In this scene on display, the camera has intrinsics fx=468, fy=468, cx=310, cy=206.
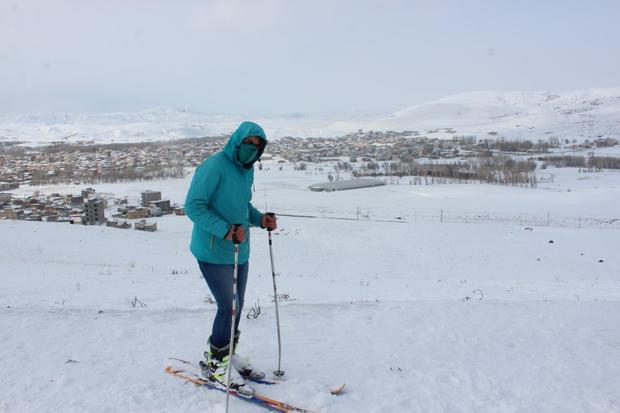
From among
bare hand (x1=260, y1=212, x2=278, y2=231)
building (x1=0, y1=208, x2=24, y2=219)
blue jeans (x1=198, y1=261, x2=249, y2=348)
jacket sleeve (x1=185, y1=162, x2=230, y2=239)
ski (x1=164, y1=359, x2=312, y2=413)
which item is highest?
jacket sleeve (x1=185, y1=162, x2=230, y2=239)

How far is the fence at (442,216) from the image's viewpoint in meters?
37.0

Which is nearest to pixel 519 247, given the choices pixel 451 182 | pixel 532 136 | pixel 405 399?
pixel 405 399

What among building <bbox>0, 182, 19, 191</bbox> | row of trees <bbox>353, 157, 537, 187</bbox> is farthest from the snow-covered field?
building <bbox>0, 182, 19, 191</bbox>

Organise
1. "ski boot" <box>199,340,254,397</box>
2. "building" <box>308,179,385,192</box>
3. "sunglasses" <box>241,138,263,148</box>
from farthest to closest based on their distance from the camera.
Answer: "building" <box>308,179,385,192</box> → "ski boot" <box>199,340,254,397</box> → "sunglasses" <box>241,138,263,148</box>

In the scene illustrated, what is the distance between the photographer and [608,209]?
44.1 meters

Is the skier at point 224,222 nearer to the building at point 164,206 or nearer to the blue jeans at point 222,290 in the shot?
the blue jeans at point 222,290

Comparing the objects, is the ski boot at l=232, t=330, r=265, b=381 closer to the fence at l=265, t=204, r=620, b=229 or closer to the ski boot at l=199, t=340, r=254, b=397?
the ski boot at l=199, t=340, r=254, b=397

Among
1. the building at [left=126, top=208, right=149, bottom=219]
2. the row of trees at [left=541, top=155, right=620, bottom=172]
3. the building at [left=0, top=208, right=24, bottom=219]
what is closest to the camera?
the building at [left=0, top=208, right=24, bottom=219]

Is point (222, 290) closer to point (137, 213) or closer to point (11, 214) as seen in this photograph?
point (137, 213)

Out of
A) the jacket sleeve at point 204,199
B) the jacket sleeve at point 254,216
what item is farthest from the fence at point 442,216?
the jacket sleeve at point 204,199

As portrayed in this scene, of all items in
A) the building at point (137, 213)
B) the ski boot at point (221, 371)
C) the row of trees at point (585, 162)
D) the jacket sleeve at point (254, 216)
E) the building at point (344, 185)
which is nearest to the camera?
the ski boot at point (221, 371)

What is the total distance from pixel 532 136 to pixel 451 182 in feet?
292

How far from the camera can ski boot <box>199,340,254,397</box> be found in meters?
3.25

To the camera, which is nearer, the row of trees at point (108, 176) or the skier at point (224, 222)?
the skier at point (224, 222)
